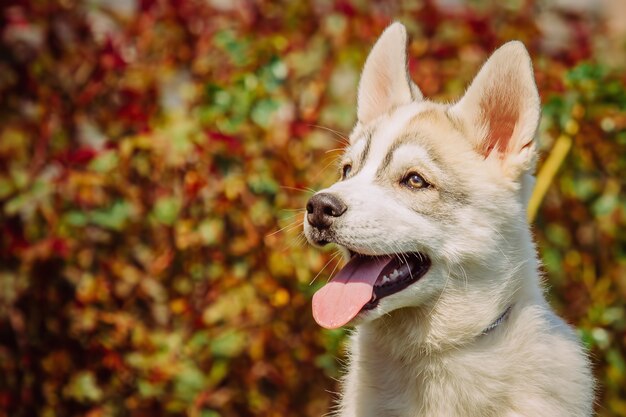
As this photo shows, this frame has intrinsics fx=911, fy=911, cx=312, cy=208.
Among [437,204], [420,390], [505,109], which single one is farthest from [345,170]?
[420,390]

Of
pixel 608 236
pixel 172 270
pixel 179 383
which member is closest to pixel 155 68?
pixel 172 270

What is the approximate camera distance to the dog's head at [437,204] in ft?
10.8

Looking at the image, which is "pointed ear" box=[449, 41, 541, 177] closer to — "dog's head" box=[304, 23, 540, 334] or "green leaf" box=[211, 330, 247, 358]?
"dog's head" box=[304, 23, 540, 334]

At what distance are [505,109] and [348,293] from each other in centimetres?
99

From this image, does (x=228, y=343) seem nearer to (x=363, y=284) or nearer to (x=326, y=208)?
(x=363, y=284)

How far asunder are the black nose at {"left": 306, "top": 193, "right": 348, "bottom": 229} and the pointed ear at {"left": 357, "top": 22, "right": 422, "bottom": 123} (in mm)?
896

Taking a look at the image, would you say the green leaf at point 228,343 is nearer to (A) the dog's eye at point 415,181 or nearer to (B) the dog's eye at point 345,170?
(B) the dog's eye at point 345,170

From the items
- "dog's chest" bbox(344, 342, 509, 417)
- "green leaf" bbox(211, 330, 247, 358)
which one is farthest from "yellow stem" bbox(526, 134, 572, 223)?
"green leaf" bbox(211, 330, 247, 358)

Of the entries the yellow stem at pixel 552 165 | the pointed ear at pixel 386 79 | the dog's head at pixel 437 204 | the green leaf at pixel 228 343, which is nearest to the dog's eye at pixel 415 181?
the dog's head at pixel 437 204

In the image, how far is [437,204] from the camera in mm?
3457

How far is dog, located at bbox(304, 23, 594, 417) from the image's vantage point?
333 centimetres

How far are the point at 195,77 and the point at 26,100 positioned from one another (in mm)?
1021

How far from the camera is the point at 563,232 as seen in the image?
5.41m

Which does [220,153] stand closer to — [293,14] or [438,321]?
[293,14]
